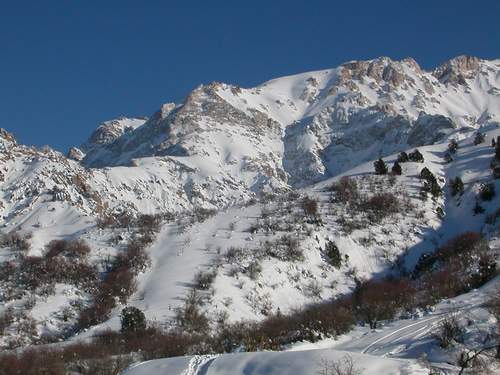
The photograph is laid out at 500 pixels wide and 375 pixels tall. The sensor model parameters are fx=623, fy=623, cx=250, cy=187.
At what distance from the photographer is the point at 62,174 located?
313 feet

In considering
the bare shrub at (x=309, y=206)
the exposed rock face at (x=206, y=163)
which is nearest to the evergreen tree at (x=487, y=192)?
the bare shrub at (x=309, y=206)

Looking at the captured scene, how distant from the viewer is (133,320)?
40.9 metres

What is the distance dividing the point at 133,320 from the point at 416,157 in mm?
45981

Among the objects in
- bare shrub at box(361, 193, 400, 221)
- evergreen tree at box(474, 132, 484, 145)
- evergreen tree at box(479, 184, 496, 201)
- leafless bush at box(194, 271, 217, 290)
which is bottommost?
leafless bush at box(194, 271, 217, 290)

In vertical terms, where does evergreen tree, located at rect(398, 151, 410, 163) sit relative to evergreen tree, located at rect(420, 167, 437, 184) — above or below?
above

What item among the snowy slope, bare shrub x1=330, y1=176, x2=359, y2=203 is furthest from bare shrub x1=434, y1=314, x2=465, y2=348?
bare shrub x1=330, y1=176, x2=359, y2=203

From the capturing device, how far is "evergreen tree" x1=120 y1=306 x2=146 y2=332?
4056 centimetres

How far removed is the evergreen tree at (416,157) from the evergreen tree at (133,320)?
4450 centimetres

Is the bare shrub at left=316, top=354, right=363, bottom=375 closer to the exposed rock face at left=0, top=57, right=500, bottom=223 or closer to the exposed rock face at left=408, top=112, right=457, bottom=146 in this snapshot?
the exposed rock face at left=0, top=57, right=500, bottom=223

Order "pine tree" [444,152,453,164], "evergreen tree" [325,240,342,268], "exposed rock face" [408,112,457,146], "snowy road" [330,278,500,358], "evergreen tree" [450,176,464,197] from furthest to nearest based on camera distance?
1. "exposed rock face" [408,112,457,146]
2. "pine tree" [444,152,453,164]
3. "evergreen tree" [450,176,464,197]
4. "evergreen tree" [325,240,342,268]
5. "snowy road" [330,278,500,358]

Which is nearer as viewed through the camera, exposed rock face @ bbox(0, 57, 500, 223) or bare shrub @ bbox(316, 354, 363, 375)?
bare shrub @ bbox(316, 354, 363, 375)

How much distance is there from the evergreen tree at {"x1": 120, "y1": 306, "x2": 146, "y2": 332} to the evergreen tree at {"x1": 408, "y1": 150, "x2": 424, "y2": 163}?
44.5 metres

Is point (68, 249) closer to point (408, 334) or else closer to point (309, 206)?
point (309, 206)

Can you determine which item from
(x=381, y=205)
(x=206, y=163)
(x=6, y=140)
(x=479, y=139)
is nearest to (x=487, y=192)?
(x=381, y=205)
